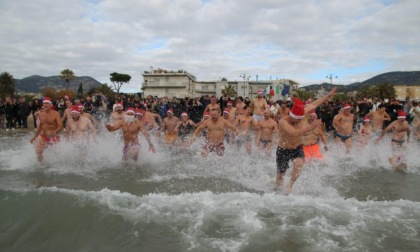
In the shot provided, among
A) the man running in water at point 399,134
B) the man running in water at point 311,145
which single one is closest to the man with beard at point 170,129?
the man running in water at point 311,145

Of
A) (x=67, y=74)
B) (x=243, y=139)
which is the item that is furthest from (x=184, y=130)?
(x=67, y=74)

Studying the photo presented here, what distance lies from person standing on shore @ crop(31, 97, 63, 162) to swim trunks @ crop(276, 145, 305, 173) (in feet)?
18.6

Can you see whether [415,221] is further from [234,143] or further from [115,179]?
[234,143]

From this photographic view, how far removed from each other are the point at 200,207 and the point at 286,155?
1.81 metres

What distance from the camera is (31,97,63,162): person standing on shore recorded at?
834cm

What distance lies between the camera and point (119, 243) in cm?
402

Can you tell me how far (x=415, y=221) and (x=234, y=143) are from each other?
21.7 ft

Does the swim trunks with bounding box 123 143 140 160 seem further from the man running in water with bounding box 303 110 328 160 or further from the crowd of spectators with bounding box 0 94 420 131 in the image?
the crowd of spectators with bounding box 0 94 420 131

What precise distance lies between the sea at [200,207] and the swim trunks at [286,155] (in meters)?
0.51

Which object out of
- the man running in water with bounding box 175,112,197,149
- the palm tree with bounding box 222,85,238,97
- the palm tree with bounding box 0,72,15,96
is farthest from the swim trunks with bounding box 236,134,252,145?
the palm tree with bounding box 222,85,238,97

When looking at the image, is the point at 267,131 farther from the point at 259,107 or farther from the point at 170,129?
the point at 170,129

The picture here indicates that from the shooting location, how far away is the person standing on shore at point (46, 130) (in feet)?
27.3

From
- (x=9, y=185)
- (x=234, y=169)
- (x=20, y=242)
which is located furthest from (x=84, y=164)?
(x=20, y=242)

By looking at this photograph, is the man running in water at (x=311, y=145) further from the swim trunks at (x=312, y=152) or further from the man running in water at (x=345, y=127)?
the man running in water at (x=345, y=127)
